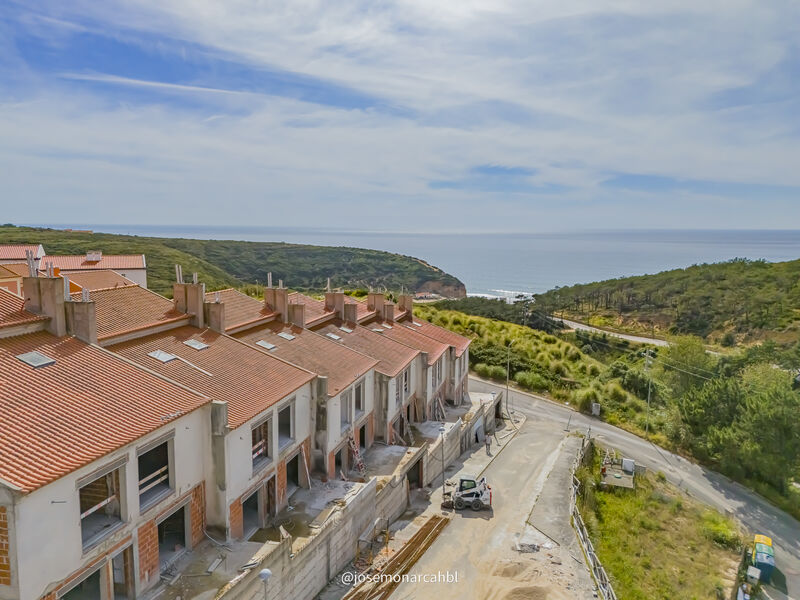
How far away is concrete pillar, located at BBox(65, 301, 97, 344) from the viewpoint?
17.4m

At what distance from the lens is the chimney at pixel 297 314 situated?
101 feet

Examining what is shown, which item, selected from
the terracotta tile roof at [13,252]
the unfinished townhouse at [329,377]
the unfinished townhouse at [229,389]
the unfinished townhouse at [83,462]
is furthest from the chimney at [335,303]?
the terracotta tile roof at [13,252]

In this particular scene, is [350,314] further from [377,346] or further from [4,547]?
[4,547]

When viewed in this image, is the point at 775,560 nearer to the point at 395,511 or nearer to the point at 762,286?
the point at 395,511

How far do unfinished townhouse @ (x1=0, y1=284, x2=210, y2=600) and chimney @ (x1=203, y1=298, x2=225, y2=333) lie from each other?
7.15m

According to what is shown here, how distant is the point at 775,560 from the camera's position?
96.7 feet

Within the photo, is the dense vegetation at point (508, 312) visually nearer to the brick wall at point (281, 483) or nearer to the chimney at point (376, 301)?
the chimney at point (376, 301)

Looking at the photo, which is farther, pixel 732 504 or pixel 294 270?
pixel 294 270

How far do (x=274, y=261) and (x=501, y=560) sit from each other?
520 ft

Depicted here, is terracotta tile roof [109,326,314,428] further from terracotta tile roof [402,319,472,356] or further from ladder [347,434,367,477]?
terracotta tile roof [402,319,472,356]

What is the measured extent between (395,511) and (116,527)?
1446 cm

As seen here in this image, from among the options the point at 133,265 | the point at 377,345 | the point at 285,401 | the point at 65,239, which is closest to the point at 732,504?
the point at 377,345

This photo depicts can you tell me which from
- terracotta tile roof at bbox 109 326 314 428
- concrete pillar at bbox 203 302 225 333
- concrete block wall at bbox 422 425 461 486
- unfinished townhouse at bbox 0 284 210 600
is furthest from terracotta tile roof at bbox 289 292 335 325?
unfinished townhouse at bbox 0 284 210 600

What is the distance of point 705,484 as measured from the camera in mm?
37281
